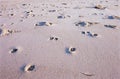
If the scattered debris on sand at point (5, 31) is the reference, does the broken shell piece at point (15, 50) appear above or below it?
above

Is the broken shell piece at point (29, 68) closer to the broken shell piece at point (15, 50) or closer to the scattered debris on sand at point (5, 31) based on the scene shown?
the broken shell piece at point (15, 50)

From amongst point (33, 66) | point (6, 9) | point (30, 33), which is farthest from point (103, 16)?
point (6, 9)

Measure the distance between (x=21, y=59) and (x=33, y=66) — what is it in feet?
1.00

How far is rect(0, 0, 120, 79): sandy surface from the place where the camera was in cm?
287

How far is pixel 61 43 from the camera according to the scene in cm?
368

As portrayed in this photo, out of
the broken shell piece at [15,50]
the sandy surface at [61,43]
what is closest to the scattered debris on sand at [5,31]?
the sandy surface at [61,43]

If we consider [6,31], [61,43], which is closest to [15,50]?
[61,43]

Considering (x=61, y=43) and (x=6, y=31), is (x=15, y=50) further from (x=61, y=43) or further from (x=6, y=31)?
(x=6, y=31)

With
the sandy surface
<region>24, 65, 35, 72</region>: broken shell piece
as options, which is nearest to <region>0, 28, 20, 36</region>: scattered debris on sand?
the sandy surface

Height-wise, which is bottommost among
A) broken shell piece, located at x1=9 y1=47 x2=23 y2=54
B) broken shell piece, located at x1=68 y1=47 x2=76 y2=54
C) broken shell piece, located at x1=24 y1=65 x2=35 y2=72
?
broken shell piece, located at x1=9 y1=47 x2=23 y2=54

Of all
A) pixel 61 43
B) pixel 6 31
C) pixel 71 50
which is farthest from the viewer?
pixel 6 31

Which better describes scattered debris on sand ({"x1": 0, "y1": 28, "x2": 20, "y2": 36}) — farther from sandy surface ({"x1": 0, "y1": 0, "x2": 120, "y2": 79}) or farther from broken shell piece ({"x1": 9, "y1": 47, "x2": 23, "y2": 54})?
broken shell piece ({"x1": 9, "y1": 47, "x2": 23, "y2": 54})

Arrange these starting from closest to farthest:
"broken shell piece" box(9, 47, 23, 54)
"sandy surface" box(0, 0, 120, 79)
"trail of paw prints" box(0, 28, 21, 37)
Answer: "sandy surface" box(0, 0, 120, 79)
"broken shell piece" box(9, 47, 23, 54)
"trail of paw prints" box(0, 28, 21, 37)

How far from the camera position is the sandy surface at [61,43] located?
113 inches
